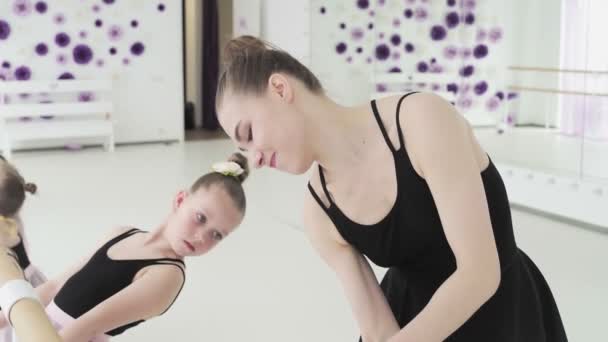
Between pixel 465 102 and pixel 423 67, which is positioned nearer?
pixel 465 102

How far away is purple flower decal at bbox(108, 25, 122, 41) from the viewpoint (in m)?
9.16

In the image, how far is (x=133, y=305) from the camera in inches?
83.5

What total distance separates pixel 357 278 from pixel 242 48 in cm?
48

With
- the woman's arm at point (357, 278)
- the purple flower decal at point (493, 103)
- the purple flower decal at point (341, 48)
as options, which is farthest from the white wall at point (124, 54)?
the woman's arm at point (357, 278)

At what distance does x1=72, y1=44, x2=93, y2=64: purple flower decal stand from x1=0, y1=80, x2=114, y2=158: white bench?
0.87 feet

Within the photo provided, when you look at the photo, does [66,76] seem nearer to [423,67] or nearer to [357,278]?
[423,67]

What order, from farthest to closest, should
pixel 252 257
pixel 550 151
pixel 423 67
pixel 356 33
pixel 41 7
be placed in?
pixel 41 7
pixel 356 33
pixel 423 67
pixel 550 151
pixel 252 257


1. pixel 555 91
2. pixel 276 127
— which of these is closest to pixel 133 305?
pixel 276 127

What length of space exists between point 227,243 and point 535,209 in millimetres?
2397

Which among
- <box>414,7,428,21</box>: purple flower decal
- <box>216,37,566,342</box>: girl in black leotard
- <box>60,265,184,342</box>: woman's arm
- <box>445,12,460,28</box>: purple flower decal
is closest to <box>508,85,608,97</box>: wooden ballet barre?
<box>445,12,460,28</box>: purple flower decal

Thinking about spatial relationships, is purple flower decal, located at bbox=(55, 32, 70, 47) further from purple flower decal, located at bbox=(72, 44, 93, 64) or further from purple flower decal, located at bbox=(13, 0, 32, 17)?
purple flower decal, located at bbox=(13, 0, 32, 17)

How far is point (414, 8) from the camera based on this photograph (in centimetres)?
707

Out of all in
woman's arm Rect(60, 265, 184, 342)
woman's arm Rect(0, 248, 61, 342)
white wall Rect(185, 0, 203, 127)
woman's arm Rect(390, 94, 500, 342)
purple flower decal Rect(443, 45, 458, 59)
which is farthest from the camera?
white wall Rect(185, 0, 203, 127)

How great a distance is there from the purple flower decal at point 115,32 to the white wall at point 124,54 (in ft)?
0.08
